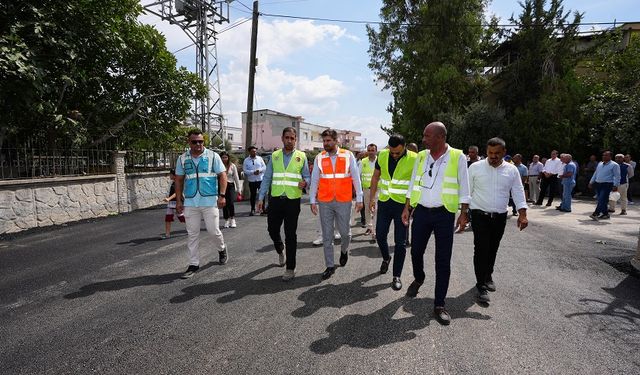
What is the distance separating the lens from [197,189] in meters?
5.04

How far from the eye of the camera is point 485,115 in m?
19.4

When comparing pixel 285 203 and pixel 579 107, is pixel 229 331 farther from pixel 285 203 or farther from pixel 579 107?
pixel 579 107

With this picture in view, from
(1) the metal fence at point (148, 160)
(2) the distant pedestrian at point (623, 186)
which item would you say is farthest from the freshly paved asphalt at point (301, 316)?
(1) the metal fence at point (148, 160)

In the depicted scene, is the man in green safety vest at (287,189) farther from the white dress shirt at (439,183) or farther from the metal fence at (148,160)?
the metal fence at (148,160)

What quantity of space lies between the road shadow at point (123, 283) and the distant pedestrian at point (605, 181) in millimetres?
11014

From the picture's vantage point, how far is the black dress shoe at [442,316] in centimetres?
351

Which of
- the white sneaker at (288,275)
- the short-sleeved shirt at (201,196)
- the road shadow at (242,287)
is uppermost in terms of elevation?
the short-sleeved shirt at (201,196)

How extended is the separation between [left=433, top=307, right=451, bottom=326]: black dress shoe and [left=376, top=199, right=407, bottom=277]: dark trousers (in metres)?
0.85

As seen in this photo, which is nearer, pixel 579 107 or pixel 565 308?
pixel 565 308

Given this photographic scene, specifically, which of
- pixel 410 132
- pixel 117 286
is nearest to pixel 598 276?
pixel 117 286

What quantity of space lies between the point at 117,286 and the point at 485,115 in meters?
19.5

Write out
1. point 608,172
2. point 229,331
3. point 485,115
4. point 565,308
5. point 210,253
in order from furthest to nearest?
1. point 485,115
2. point 608,172
3. point 210,253
4. point 565,308
5. point 229,331

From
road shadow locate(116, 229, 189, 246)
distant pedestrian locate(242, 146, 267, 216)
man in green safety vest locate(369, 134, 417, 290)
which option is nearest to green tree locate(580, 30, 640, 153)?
man in green safety vest locate(369, 134, 417, 290)

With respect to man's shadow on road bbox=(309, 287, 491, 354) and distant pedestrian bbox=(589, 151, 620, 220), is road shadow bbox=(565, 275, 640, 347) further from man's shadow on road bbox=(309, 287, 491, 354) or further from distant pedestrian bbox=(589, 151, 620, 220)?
distant pedestrian bbox=(589, 151, 620, 220)
